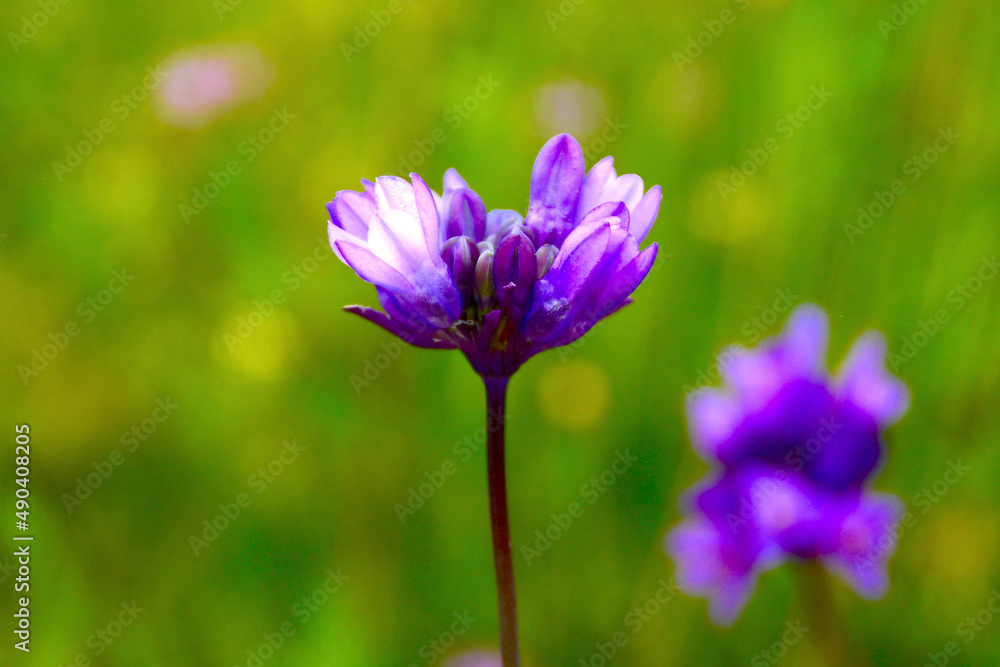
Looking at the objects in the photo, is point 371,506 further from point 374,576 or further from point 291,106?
point 291,106
